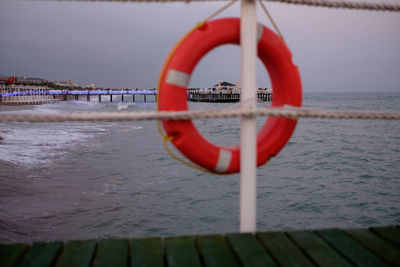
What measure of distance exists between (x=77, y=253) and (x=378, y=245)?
116cm

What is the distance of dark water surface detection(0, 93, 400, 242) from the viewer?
389cm

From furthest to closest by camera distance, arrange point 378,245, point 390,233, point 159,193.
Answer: point 159,193
point 390,233
point 378,245

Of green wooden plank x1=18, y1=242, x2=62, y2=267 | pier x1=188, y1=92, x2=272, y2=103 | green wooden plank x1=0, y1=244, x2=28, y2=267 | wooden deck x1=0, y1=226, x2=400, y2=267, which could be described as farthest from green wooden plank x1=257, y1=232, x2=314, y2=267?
pier x1=188, y1=92, x2=272, y2=103

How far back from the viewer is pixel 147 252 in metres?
1.29

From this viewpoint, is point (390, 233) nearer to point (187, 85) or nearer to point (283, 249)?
point (283, 249)

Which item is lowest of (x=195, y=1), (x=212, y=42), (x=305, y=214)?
(x=305, y=214)

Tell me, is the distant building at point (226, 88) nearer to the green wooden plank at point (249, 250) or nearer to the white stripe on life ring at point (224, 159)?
the white stripe on life ring at point (224, 159)

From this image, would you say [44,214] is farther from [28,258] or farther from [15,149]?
[15,149]

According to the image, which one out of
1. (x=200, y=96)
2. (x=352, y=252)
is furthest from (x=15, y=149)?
(x=200, y=96)

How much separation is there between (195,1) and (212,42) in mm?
219

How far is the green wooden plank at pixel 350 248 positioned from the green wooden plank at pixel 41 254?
1060 millimetres

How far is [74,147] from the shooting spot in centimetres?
879

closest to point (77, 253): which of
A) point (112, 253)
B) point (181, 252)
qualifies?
point (112, 253)

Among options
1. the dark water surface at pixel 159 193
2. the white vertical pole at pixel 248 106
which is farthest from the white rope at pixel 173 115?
the dark water surface at pixel 159 193
